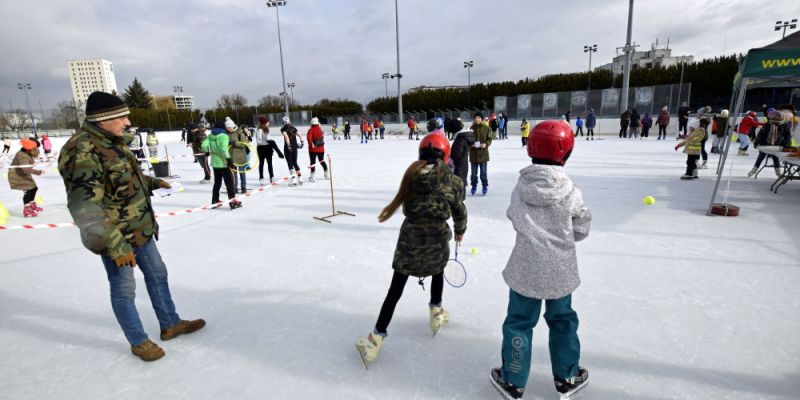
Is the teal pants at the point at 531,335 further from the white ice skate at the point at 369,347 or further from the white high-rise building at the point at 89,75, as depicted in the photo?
the white high-rise building at the point at 89,75

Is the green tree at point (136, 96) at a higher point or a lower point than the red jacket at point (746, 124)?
higher

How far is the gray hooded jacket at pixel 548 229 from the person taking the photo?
1.90 meters

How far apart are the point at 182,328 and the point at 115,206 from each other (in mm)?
1103

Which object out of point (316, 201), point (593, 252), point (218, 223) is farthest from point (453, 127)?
point (218, 223)

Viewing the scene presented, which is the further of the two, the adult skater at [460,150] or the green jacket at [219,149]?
the green jacket at [219,149]

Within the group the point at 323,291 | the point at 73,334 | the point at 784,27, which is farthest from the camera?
the point at 784,27

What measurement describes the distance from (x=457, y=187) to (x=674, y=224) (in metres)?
4.55

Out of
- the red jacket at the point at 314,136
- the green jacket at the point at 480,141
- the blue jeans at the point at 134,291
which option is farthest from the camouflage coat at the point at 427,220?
the red jacket at the point at 314,136

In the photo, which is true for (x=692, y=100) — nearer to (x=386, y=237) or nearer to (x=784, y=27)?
(x=784, y=27)

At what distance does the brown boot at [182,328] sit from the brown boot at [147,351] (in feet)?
0.65

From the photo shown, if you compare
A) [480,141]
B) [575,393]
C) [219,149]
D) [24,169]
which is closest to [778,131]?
[480,141]

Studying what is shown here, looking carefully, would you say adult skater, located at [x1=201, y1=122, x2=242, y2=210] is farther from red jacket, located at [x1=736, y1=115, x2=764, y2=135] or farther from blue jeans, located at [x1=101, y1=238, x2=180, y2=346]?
red jacket, located at [x1=736, y1=115, x2=764, y2=135]

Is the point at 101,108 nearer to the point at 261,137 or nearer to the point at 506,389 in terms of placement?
the point at 506,389

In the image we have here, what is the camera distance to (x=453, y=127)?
19.5ft
